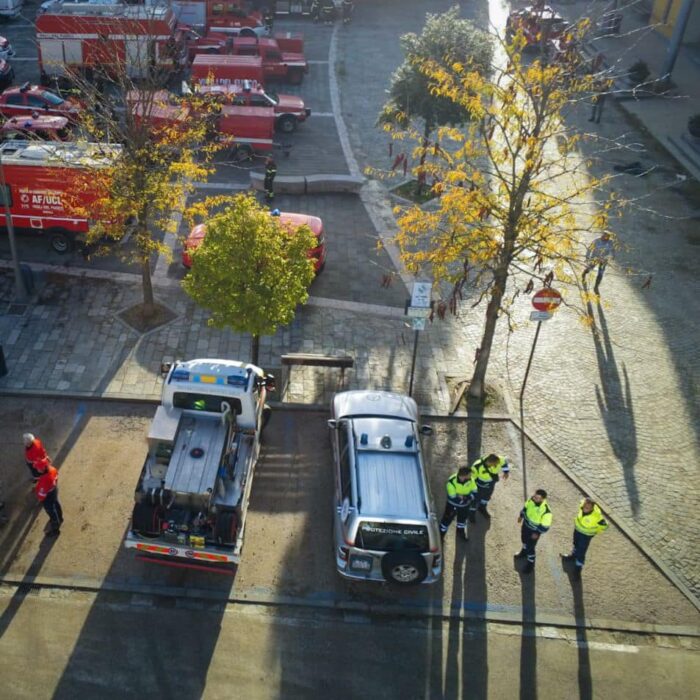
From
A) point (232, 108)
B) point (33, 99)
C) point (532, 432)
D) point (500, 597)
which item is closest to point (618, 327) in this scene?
point (532, 432)

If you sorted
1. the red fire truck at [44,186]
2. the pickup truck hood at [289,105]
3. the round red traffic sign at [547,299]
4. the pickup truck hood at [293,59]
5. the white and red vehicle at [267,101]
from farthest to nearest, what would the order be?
the pickup truck hood at [293,59] → the pickup truck hood at [289,105] → the white and red vehicle at [267,101] → the red fire truck at [44,186] → the round red traffic sign at [547,299]

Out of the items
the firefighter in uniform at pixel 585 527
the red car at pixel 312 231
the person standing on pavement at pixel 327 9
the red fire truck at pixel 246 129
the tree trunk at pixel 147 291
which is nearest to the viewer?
the firefighter in uniform at pixel 585 527

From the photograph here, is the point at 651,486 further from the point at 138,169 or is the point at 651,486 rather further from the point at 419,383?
the point at 138,169

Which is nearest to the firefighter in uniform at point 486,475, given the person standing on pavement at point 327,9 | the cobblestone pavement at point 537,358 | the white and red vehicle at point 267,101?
A: the cobblestone pavement at point 537,358

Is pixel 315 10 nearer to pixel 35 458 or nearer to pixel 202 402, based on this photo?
pixel 202 402

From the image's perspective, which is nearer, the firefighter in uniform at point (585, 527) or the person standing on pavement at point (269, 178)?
the firefighter in uniform at point (585, 527)

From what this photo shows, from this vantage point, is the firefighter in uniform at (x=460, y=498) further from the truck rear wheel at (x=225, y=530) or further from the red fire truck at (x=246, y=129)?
the red fire truck at (x=246, y=129)
